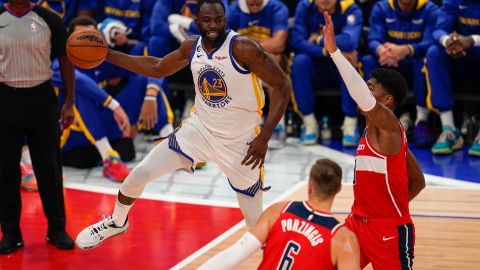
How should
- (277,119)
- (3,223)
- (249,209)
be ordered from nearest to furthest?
(277,119) → (249,209) → (3,223)

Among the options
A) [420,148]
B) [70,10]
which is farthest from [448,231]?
[70,10]

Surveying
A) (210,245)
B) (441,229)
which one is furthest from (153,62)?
(441,229)

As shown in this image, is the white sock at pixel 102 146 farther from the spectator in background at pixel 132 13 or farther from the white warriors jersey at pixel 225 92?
the white warriors jersey at pixel 225 92

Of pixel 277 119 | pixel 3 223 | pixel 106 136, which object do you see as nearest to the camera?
pixel 277 119

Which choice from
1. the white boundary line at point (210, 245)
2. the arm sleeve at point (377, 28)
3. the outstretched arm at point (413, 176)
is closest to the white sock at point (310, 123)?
the arm sleeve at point (377, 28)

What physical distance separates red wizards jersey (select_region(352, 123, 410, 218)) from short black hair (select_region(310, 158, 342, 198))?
791 mm

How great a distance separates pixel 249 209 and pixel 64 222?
5.04 ft

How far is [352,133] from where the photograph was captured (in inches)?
384

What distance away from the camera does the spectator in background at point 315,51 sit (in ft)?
31.8

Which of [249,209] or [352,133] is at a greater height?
[249,209]

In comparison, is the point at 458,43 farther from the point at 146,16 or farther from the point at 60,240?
the point at 60,240

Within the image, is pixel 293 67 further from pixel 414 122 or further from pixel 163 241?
pixel 163 241

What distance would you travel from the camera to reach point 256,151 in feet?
18.8

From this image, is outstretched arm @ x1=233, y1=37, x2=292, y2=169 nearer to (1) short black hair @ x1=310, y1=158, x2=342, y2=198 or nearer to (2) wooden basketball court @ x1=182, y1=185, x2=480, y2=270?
(2) wooden basketball court @ x1=182, y1=185, x2=480, y2=270
